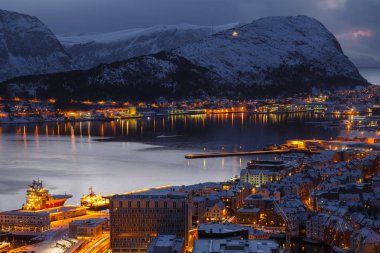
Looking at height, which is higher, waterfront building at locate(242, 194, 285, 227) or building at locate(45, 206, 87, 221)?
waterfront building at locate(242, 194, 285, 227)

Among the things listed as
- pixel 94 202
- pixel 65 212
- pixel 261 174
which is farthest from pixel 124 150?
pixel 65 212

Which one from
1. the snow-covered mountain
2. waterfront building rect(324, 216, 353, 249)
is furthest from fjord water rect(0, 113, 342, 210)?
the snow-covered mountain

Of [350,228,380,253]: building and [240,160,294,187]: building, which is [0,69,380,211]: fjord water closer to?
[240,160,294,187]: building

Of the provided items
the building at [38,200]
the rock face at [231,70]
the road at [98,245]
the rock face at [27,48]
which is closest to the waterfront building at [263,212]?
the road at [98,245]

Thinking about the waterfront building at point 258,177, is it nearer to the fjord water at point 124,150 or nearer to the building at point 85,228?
the fjord water at point 124,150

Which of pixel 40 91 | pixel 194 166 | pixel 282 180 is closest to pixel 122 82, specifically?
pixel 40 91
